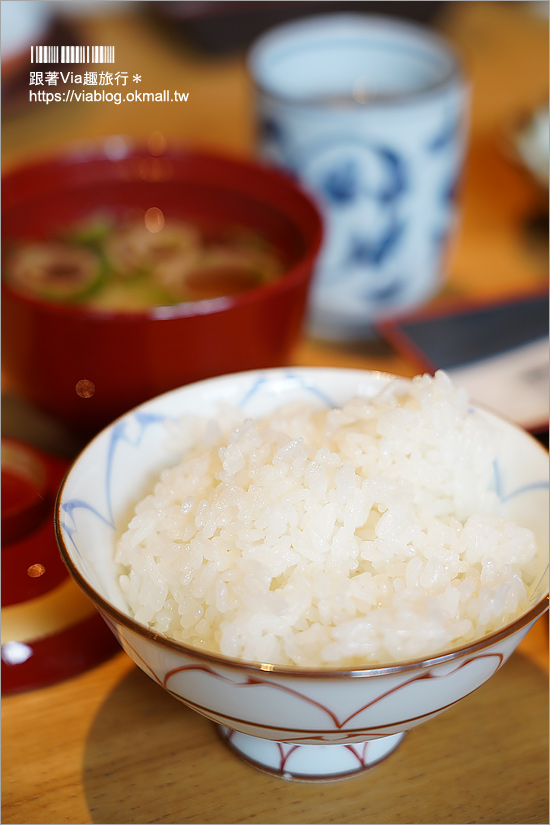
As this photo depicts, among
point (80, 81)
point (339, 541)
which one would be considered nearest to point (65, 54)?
point (80, 81)

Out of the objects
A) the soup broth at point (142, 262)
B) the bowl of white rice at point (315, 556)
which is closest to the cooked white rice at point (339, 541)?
the bowl of white rice at point (315, 556)

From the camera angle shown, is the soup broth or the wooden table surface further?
the soup broth

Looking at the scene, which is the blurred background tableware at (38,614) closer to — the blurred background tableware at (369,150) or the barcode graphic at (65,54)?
the blurred background tableware at (369,150)

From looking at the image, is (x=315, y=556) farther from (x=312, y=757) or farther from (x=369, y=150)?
(x=369, y=150)

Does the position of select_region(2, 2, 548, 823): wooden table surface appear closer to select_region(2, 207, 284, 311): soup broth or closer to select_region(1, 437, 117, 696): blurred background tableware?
select_region(1, 437, 117, 696): blurred background tableware

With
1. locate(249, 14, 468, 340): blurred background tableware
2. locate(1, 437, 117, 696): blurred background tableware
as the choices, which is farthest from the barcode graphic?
locate(1, 437, 117, 696): blurred background tableware

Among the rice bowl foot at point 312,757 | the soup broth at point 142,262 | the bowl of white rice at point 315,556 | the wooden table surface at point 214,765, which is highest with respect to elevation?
the bowl of white rice at point 315,556

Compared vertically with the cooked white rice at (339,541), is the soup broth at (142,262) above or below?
below
